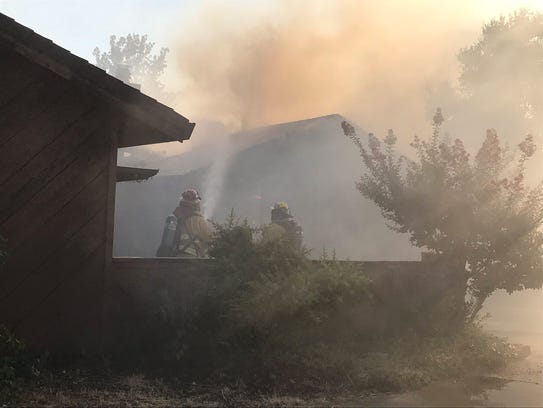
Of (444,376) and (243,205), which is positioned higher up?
(243,205)

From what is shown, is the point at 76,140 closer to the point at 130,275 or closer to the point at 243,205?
the point at 130,275

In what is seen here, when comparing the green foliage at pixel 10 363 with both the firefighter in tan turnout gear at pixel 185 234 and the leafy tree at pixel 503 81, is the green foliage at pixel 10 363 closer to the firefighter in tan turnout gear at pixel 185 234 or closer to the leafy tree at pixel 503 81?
the firefighter in tan turnout gear at pixel 185 234

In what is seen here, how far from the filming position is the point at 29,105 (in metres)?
5.94

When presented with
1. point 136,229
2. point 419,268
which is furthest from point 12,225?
point 136,229

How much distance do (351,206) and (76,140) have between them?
13.0 meters

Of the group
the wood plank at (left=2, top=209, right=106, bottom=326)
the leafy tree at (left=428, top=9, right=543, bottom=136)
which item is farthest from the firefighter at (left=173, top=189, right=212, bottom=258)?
the leafy tree at (left=428, top=9, right=543, bottom=136)

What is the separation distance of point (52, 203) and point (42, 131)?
0.78 metres

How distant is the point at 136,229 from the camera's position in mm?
20219

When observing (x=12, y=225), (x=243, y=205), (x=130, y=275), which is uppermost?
(x=243, y=205)

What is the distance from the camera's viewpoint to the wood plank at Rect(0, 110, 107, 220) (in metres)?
5.80

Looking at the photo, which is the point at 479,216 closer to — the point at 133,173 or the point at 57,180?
the point at 133,173

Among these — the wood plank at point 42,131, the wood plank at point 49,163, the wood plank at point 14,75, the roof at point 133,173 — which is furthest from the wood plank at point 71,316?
the roof at point 133,173

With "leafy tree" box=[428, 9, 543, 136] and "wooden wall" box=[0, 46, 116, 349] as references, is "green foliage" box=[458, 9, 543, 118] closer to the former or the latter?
"leafy tree" box=[428, 9, 543, 136]

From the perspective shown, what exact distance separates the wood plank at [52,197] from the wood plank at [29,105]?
2.06ft
